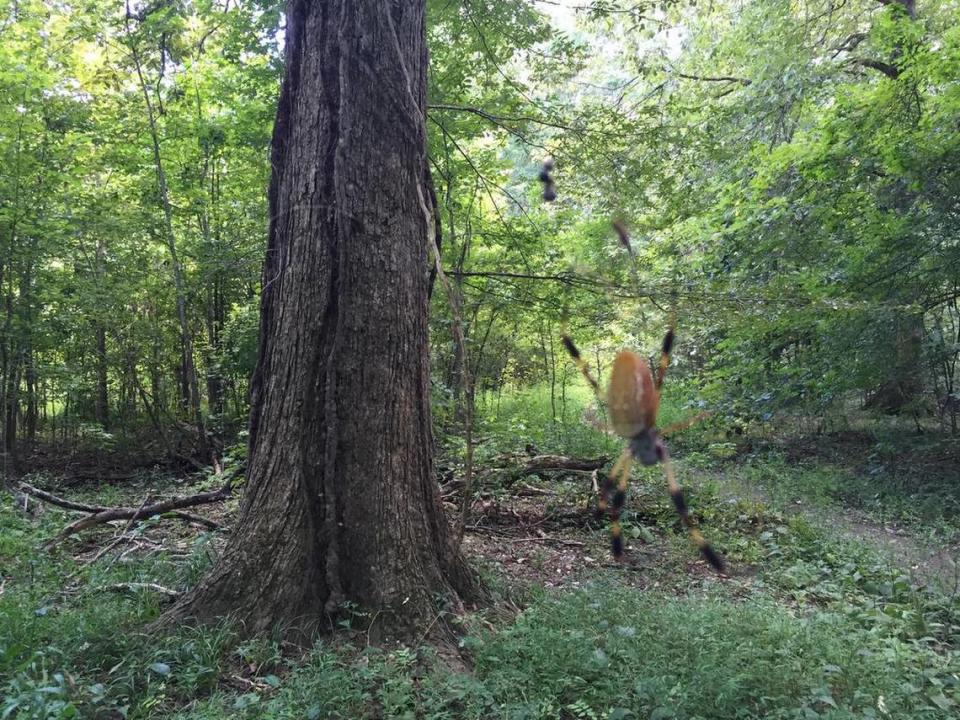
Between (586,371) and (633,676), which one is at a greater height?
(586,371)

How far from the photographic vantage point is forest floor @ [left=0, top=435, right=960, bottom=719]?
101 inches

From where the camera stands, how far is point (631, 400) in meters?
0.83

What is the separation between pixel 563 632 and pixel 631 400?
262 cm

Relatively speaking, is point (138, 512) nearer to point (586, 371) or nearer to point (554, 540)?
point (554, 540)

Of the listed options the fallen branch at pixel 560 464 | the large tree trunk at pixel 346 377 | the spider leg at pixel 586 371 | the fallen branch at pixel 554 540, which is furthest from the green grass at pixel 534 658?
the fallen branch at pixel 560 464

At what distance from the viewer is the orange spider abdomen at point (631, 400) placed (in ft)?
2.72

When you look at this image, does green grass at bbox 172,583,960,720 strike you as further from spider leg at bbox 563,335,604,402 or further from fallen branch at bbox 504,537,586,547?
fallen branch at bbox 504,537,586,547

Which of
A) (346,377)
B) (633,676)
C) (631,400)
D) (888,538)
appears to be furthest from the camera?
(888,538)

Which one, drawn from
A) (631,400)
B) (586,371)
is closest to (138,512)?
(586,371)

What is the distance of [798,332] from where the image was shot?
616 centimetres

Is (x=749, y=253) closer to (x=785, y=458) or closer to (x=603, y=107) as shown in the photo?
(x=603, y=107)

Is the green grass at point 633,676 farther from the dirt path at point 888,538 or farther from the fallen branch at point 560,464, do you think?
the fallen branch at point 560,464

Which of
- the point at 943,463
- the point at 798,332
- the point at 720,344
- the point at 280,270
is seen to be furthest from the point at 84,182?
the point at 943,463

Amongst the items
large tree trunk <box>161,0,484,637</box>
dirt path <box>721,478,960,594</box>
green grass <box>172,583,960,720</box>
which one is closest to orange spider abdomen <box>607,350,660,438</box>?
green grass <box>172,583,960,720</box>
